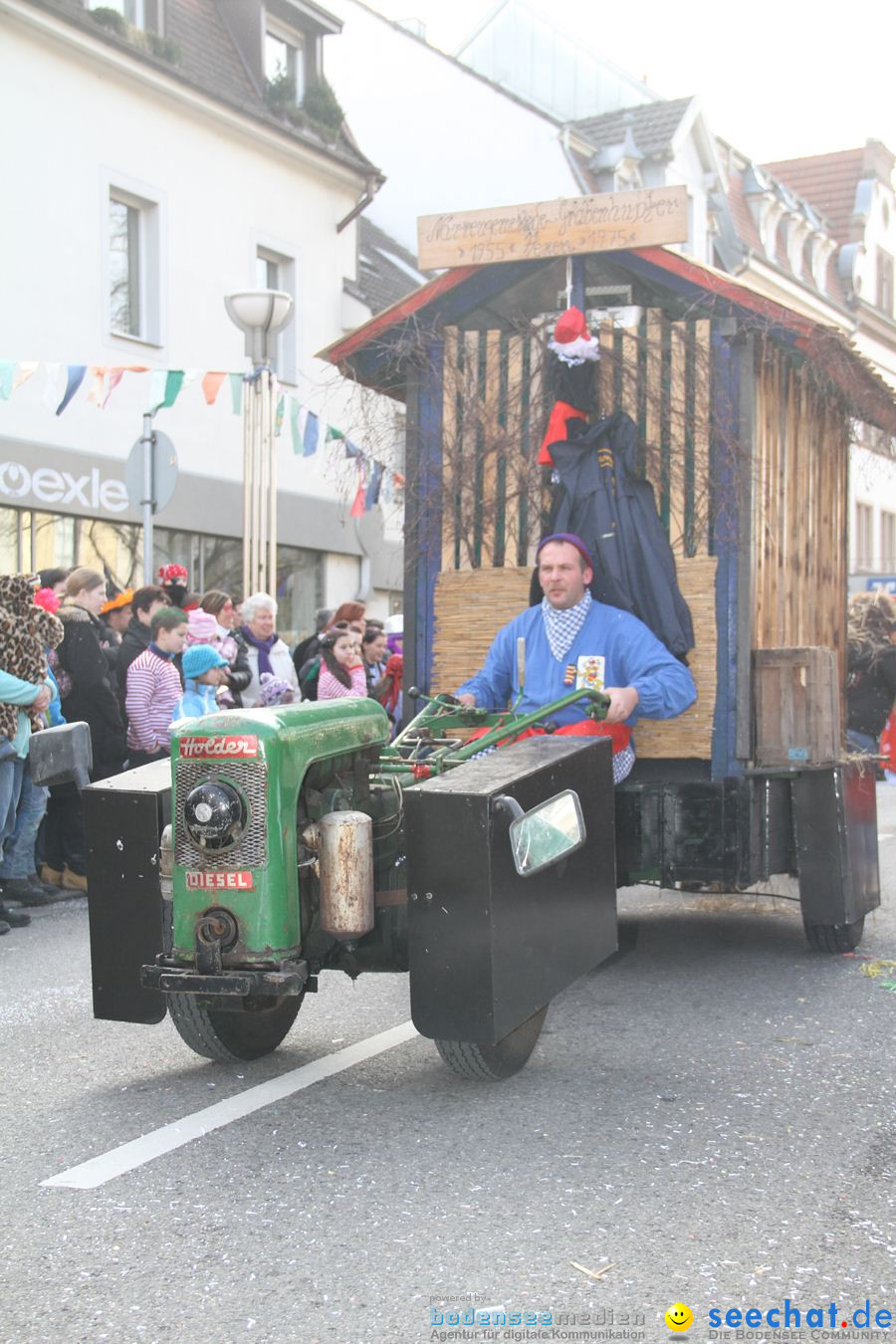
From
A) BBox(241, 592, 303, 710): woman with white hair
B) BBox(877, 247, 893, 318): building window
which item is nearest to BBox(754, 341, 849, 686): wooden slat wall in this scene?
BBox(241, 592, 303, 710): woman with white hair

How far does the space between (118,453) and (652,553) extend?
1137 centimetres

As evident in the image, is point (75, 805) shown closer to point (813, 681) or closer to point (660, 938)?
point (660, 938)

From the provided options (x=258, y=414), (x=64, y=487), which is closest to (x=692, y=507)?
(x=258, y=414)

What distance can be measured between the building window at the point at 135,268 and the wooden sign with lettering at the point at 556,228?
11334 mm

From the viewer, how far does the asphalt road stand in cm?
330

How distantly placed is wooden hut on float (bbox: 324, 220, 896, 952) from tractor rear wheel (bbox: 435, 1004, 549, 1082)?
1.63m

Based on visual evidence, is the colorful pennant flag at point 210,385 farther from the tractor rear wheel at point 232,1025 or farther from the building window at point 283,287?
the tractor rear wheel at point 232,1025

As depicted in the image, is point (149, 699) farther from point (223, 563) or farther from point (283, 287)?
point (283, 287)

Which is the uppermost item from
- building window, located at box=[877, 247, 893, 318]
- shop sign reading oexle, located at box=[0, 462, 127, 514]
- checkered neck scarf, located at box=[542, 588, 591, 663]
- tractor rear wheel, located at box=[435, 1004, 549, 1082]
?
building window, located at box=[877, 247, 893, 318]

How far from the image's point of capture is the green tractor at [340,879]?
4.43m

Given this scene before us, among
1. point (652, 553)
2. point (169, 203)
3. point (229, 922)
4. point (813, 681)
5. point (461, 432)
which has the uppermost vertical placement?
point (169, 203)

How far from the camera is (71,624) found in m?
9.32

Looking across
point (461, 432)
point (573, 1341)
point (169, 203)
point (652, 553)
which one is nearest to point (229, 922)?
point (573, 1341)

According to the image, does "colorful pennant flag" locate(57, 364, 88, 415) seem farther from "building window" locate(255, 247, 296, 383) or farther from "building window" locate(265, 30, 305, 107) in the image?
"building window" locate(265, 30, 305, 107)
